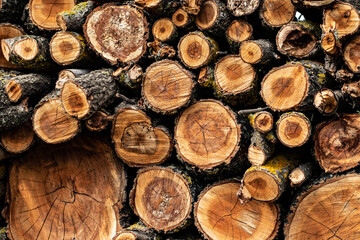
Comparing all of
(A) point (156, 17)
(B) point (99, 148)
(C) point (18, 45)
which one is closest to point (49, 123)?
(B) point (99, 148)

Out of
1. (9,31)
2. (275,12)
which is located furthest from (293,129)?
(9,31)

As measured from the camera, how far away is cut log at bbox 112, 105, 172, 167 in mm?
2814

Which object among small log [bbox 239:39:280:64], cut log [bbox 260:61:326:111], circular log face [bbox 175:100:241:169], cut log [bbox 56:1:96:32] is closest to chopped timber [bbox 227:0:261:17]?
small log [bbox 239:39:280:64]

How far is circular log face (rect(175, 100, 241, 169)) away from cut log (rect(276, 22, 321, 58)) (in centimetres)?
59

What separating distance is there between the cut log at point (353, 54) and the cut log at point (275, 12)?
459 millimetres

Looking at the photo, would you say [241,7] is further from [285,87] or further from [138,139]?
[138,139]

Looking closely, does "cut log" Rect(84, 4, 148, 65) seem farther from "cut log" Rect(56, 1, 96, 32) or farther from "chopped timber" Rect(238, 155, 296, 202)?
"chopped timber" Rect(238, 155, 296, 202)

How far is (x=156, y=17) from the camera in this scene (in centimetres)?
284

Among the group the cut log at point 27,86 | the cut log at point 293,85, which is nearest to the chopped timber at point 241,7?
the cut log at point 293,85

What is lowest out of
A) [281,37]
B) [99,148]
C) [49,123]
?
[99,148]

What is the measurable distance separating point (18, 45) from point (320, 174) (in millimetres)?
2557

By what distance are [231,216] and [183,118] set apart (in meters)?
0.80

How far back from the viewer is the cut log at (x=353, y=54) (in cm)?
220

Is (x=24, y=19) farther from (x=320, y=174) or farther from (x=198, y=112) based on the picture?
(x=320, y=174)
